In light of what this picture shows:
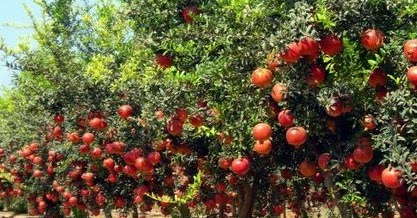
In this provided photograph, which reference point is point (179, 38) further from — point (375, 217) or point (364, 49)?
point (375, 217)

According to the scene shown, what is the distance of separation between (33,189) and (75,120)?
29.0 feet

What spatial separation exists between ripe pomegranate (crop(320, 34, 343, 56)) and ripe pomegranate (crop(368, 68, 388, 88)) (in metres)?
0.35

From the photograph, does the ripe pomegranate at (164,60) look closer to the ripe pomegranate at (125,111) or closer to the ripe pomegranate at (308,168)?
the ripe pomegranate at (125,111)

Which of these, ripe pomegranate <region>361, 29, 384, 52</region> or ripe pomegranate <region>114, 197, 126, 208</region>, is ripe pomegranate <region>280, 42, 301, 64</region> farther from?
ripe pomegranate <region>114, 197, 126, 208</region>

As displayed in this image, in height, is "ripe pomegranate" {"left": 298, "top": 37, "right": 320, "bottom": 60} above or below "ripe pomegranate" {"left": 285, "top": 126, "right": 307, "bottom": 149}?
above

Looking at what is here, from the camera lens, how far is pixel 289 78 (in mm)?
4773

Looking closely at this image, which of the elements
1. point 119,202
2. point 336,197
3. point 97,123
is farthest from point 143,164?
point 119,202

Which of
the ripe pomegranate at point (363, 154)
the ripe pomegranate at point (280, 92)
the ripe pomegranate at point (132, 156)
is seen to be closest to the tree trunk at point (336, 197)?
the ripe pomegranate at point (363, 154)

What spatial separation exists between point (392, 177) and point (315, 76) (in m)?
1.00

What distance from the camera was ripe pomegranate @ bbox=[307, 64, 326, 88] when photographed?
4621 mm

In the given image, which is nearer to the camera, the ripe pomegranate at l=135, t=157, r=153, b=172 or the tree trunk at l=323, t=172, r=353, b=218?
the tree trunk at l=323, t=172, r=353, b=218

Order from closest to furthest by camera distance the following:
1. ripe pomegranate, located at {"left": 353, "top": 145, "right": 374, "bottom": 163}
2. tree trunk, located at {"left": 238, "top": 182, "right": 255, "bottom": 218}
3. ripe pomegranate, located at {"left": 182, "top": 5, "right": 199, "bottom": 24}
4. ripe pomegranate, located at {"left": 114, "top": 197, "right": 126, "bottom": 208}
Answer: ripe pomegranate, located at {"left": 353, "top": 145, "right": 374, "bottom": 163} → ripe pomegranate, located at {"left": 182, "top": 5, "right": 199, "bottom": 24} → tree trunk, located at {"left": 238, "top": 182, "right": 255, "bottom": 218} → ripe pomegranate, located at {"left": 114, "top": 197, "right": 126, "bottom": 208}

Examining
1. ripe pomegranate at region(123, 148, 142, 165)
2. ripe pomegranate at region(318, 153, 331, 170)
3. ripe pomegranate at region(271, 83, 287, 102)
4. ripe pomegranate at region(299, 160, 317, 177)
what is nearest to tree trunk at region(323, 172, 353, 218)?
ripe pomegranate at region(299, 160, 317, 177)

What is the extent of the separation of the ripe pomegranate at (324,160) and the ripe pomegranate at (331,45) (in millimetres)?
942
